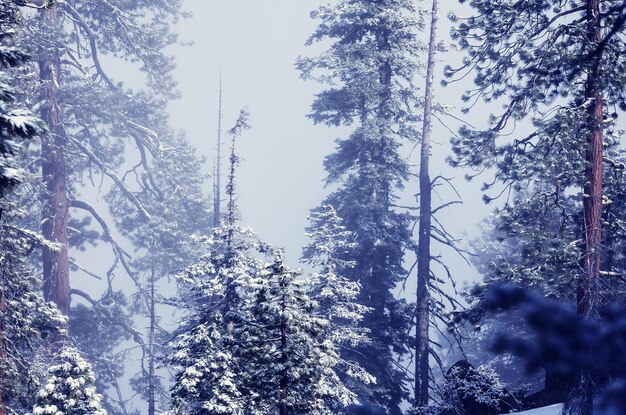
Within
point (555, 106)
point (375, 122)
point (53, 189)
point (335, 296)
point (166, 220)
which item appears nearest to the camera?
point (555, 106)

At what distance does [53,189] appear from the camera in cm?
2341

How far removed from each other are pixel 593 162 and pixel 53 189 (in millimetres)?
21760

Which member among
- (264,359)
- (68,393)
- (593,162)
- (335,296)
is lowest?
(68,393)

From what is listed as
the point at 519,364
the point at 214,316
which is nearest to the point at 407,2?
the point at 214,316

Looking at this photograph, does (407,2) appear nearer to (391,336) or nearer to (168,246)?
(391,336)

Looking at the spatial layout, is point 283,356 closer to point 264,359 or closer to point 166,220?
point 264,359

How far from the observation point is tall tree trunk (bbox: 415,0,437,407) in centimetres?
1783

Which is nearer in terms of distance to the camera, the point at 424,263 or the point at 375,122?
the point at 424,263

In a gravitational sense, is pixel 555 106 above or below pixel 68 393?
above

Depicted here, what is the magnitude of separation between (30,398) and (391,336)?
1252 centimetres

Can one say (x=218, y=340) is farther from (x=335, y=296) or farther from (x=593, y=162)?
(x=593, y=162)

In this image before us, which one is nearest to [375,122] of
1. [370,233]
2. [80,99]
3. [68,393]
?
[370,233]

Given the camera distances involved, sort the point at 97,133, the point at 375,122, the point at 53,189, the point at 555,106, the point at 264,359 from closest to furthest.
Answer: the point at 264,359 < the point at 555,106 < the point at 375,122 < the point at 53,189 < the point at 97,133

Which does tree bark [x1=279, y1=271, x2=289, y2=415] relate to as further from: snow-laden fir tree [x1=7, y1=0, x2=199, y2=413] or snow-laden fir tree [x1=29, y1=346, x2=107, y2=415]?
snow-laden fir tree [x1=7, y1=0, x2=199, y2=413]
